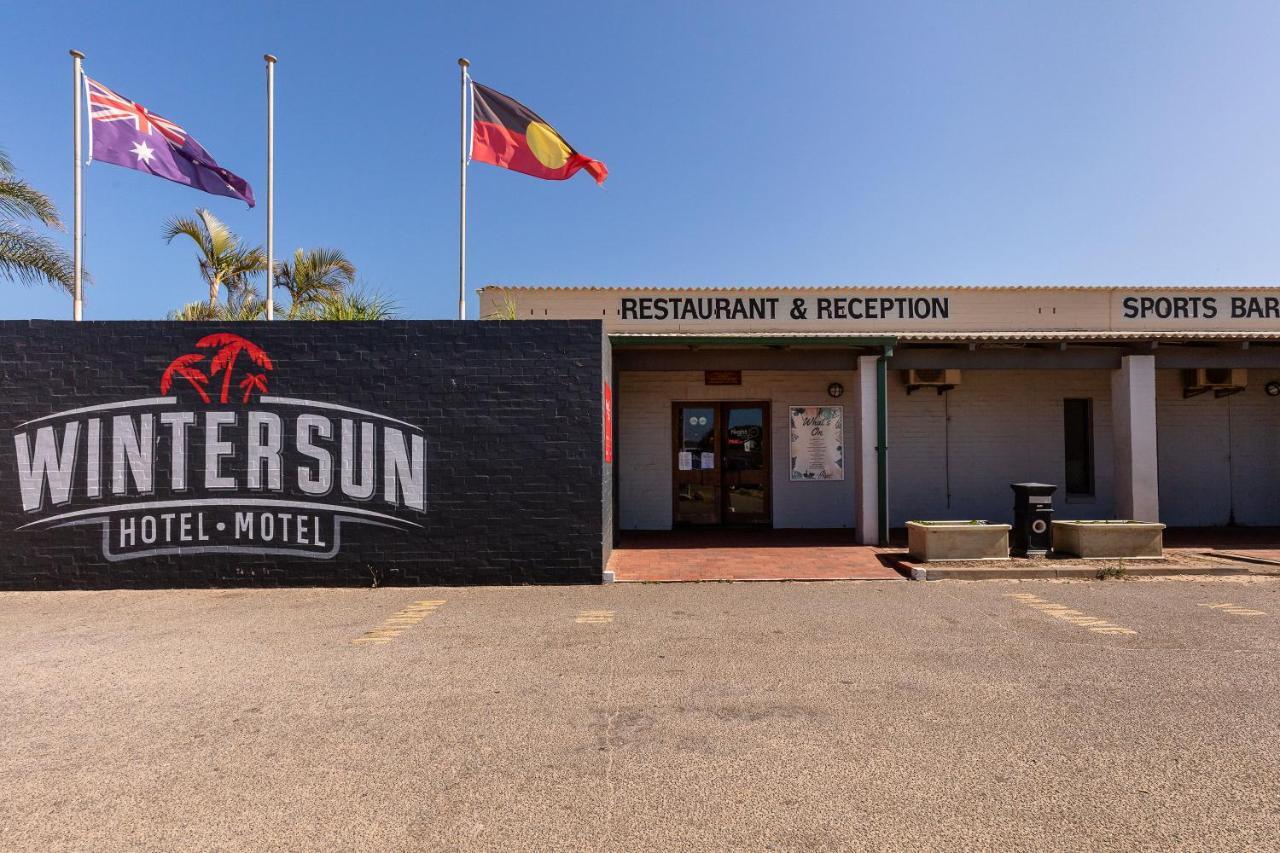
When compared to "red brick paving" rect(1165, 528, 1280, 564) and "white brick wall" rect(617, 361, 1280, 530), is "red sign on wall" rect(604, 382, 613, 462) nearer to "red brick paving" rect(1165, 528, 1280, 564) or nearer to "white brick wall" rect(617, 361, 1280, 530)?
"white brick wall" rect(617, 361, 1280, 530)

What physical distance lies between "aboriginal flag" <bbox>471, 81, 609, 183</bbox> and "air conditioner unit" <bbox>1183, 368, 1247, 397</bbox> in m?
11.3

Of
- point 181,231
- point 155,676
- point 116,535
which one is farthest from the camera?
point 181,231

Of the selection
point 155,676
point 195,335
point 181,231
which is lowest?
point 155,676

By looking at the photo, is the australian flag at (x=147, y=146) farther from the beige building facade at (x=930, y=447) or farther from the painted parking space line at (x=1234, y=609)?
the painted parking space line at (x=1234, y=609)

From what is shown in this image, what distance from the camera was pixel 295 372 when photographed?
8656 millimetres

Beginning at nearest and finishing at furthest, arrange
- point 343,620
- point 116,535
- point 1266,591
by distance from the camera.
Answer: point 343,620 < point 1266,591 < point 116,535

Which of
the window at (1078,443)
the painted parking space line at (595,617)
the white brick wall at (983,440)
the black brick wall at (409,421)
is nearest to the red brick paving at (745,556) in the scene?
the black brick wall at (409,421)

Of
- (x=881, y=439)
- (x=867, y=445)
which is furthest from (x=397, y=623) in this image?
(x=881, y=439)

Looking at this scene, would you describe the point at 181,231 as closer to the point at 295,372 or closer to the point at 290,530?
the point at 295,372

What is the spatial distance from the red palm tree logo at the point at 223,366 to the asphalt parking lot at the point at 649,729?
2863 mm

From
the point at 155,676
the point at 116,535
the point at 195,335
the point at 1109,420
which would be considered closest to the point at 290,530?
the point at 116,535

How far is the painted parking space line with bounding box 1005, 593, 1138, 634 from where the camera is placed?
20.4 feet

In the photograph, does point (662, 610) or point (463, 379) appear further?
point (463, 379)

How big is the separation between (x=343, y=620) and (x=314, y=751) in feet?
10.8
